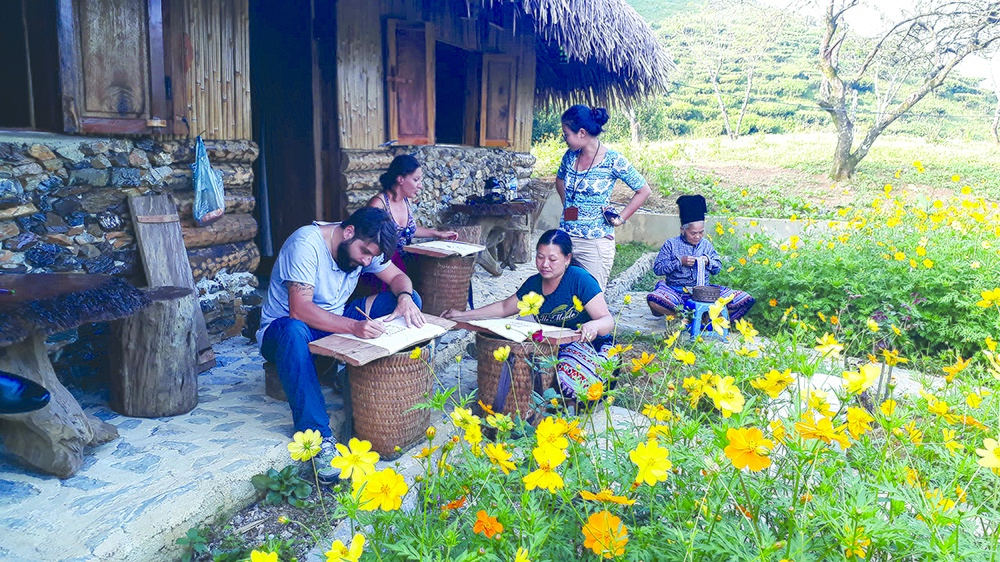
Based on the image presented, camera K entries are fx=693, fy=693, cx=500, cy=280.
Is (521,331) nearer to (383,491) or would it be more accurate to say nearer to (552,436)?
(552,436)

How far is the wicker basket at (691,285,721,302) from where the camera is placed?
4645 mm

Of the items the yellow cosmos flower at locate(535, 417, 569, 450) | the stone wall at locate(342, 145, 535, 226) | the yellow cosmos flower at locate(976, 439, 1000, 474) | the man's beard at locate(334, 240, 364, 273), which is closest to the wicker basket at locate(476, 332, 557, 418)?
the man's beard at locate(334, 240, 364, 273)

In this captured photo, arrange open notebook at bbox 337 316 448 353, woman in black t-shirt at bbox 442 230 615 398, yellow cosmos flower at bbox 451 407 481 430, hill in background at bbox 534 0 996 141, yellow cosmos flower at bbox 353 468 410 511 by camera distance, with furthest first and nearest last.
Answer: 1. hill in background at bbox 534 0 996 141
2. woman in black t-shirt at bbox 442 230 615 398
3. open notebook at bbox 337 316 448 353
4. yellow cosmos flower at bbox 451 407 481 430
5. yellow cosmos flower at bbox 353 468 410 511

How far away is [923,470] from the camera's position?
2.00 meters

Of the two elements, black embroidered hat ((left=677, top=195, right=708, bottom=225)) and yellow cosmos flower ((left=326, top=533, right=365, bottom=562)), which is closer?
yellow cosmos flower ((left=326, top=533, right=365, bottom=562))

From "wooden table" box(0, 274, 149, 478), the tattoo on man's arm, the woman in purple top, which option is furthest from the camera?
the woman in purple top

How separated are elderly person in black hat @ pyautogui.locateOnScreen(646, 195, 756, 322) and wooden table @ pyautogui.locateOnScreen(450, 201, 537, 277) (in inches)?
76.4

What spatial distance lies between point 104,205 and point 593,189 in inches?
111

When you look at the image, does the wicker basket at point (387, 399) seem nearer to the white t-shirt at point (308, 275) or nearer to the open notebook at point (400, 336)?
the open notebook at point (400, 336)

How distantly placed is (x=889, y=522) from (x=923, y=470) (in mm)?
765

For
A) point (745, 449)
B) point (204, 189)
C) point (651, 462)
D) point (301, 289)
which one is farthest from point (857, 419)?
point (204, 189)

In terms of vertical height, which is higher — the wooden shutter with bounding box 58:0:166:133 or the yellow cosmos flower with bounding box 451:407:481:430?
the wooden shutter with bounding box 58:0:166:133

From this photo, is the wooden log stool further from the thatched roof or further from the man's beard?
the thatched roof

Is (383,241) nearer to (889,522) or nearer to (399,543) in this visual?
(399,543)
